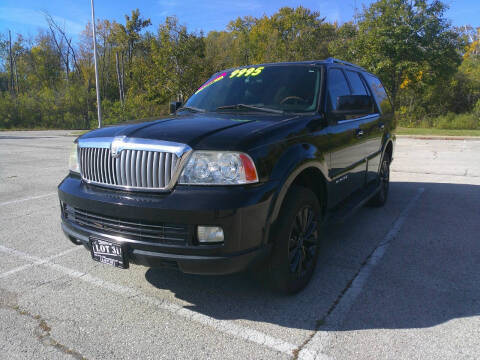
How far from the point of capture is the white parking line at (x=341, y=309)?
2.29m

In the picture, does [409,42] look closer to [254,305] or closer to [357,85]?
[357,85]

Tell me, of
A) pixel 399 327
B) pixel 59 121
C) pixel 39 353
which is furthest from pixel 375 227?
pixel 59 121

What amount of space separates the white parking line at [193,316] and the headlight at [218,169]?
3.29 feet

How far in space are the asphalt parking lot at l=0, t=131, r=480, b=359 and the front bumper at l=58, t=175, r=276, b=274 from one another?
1.57ft

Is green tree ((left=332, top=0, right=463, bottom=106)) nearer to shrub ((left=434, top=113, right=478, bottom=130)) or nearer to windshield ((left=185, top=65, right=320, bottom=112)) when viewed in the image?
shrub ((left=434, top=113, right=478, bottom=130))

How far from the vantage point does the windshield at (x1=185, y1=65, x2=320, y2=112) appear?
11.6 feet

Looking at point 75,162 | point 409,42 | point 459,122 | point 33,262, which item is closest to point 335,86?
point 75,162

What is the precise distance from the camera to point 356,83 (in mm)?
4645

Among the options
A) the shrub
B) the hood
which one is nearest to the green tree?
the shrub

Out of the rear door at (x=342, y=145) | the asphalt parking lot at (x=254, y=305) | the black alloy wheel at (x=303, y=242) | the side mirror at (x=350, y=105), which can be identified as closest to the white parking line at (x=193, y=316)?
the asphalt parking lot at (x=254, y=305)

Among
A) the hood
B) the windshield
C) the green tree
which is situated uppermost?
the green tree

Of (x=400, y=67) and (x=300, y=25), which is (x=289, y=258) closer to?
(x=400, y=67)

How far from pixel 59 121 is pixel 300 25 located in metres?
30.1

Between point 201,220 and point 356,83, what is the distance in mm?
3212
